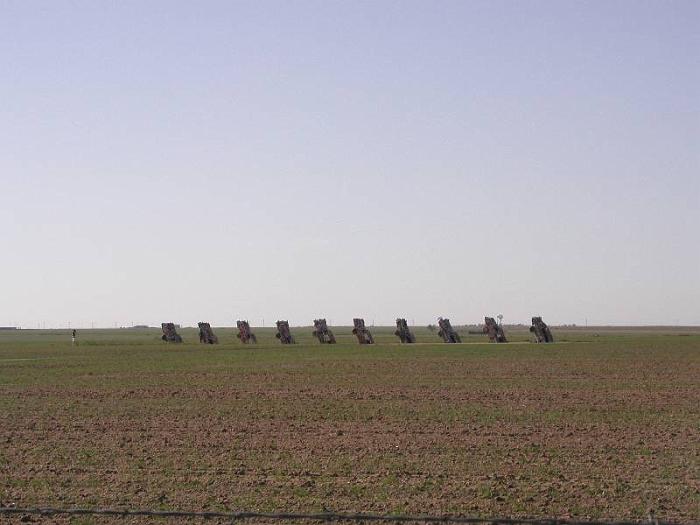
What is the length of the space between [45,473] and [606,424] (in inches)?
453

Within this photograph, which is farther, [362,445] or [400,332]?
[400,332]

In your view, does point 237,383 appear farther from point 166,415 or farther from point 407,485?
point 407,485

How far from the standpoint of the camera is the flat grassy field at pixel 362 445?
12992 millimetres

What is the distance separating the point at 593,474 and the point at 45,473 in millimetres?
8453

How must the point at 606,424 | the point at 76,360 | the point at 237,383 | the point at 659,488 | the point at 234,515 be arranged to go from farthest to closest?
the point at 76,360
the point at 237,383
the point at 606,424
the point at 659,488
the point at 234,515

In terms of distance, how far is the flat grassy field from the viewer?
13.0 metres

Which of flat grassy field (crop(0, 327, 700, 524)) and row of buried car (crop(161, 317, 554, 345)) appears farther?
row of buried car (crop(161, 317, 554, 345))

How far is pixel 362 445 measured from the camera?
1752 cm

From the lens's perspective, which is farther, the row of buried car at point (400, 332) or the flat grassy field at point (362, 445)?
the row of buried car at point (400, 332)

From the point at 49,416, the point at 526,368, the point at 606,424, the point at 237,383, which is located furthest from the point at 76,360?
the point at 606,424

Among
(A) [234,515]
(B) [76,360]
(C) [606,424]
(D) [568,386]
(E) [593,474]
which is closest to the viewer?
(A) [234,515]

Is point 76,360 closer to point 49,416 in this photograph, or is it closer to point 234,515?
point 49,416

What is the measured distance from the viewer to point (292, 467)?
50.2 feet

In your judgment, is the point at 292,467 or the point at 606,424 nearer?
the point at 292,467
